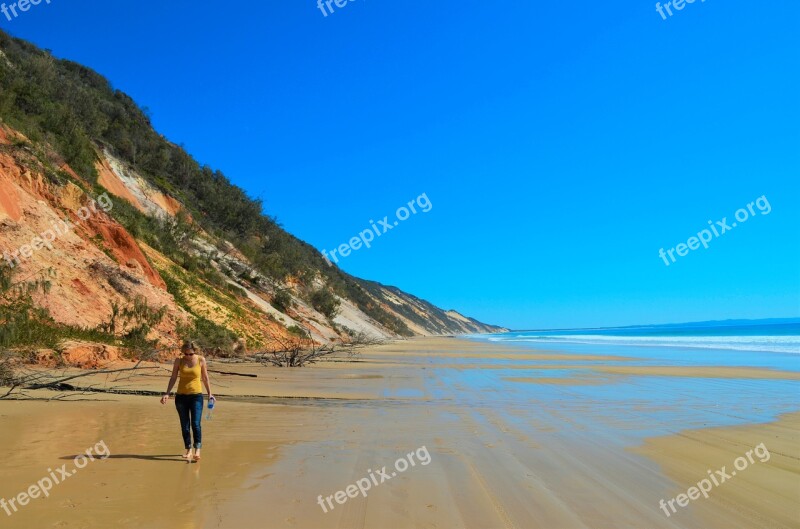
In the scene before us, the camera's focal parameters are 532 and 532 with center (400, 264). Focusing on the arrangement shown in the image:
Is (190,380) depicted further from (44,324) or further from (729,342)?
(729,342)

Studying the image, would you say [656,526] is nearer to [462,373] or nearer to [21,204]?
[462,373]

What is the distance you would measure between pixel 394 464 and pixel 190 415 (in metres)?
2.58

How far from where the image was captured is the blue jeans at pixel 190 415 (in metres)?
6.27

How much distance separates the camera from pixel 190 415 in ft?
21.5

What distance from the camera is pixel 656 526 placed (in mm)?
4457

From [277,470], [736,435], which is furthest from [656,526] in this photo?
[736,435]

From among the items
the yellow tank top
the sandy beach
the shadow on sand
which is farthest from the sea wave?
the shadow on sand

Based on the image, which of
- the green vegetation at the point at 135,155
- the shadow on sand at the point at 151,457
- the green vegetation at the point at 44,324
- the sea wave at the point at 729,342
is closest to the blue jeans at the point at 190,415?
the shadow on sand at the point at 151,457

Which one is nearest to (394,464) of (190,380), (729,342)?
(190,380)

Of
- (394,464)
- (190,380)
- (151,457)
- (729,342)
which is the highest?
(729,342)

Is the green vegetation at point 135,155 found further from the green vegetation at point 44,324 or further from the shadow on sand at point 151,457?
the shadow on sand at point 151,457

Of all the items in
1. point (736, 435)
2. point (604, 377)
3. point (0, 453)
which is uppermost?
point (604, 377)

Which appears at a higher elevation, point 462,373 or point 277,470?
point 462,373

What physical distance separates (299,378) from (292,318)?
1963 cm
